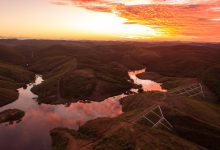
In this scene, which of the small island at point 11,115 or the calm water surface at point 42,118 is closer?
the calm water surface at point 42,118

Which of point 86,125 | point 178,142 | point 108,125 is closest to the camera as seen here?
point 178,142

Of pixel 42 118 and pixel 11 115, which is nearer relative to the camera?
pixel 42 118

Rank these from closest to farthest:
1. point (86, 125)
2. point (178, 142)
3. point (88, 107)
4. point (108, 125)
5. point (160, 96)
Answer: point (178, 142), point (108, 125), point (86, 125), point (160, 96), point (88, 107)

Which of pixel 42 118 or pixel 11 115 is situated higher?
pixel 11 115

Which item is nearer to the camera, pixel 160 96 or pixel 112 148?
pixel 112 148

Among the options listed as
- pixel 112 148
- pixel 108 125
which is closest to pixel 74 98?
pixel 108 125

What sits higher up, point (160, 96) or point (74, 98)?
point (160, 96)

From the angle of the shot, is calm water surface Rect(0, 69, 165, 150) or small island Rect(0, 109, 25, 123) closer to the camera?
calm water surface Rect(0, 69, 165, 150)

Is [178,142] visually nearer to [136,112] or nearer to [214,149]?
[214,149]
